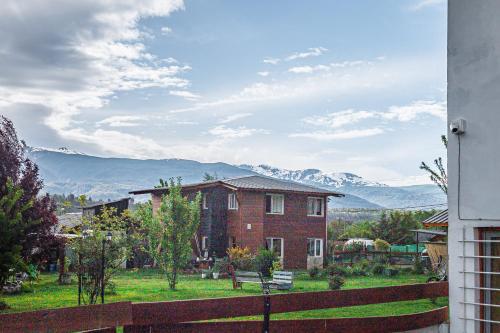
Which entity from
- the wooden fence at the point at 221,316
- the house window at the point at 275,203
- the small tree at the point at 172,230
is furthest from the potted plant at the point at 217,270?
the wooden fence at the point at 221,316

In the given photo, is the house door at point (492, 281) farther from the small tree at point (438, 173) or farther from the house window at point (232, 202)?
the house window at point (232, 202)

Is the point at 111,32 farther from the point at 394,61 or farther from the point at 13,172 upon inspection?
the point at 394,61

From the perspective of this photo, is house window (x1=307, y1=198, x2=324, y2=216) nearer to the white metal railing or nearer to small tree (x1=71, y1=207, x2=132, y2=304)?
small tree (x1=71, y1=207, x2=132, y2=304)

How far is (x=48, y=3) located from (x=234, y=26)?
528 cm

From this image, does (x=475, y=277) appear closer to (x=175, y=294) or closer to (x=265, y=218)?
(x=175, y=294)

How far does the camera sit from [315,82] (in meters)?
25.2

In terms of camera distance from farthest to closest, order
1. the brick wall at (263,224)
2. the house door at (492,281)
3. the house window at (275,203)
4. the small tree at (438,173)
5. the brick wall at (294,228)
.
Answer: the house window at (275,203)
the brick wall at (294,228)
the brick wall at (263,224)
the small tree at (438,173)
the house door at (492,281)

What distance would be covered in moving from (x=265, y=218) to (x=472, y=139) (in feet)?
92.9

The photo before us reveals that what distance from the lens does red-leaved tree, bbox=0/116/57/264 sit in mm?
16078

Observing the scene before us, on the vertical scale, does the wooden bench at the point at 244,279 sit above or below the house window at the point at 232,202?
below

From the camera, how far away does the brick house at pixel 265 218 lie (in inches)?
1369

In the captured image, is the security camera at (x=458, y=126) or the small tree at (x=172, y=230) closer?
the security camera at (x=458, y=126)

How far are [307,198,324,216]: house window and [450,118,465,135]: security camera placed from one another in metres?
29.8

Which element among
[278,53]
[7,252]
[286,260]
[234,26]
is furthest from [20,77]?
[7,252]
